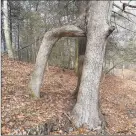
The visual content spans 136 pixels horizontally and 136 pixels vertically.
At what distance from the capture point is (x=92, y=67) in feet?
22.6

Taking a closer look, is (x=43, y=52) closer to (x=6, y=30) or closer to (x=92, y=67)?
(x=92, y=67)

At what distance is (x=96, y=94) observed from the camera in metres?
7.09

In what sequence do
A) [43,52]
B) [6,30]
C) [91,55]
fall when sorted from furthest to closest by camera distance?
[6,30] → [43,52] → [91,55]

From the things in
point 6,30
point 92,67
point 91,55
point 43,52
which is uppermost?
point 91,55

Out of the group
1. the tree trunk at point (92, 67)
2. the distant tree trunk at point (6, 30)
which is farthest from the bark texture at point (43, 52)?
the distant tree trunk at point (6, 30)

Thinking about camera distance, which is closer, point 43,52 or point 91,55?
point 91,55

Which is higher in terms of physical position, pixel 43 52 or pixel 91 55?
pixel 91 55

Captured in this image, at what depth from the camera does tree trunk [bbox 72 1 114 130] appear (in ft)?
22.2

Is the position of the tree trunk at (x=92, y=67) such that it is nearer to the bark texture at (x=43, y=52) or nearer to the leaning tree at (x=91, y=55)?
the leaning tree at (x=91, y=55)

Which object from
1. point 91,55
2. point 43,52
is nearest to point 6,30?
point 43,52

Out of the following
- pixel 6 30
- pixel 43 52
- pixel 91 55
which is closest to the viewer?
pixel 91 55

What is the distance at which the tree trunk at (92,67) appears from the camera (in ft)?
22.2

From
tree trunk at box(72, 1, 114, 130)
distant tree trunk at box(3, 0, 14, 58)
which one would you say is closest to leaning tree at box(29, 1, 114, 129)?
tree trunk at box(72, 1, 114, 130)

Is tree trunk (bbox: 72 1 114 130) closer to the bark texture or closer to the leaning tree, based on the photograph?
the leaning tree
